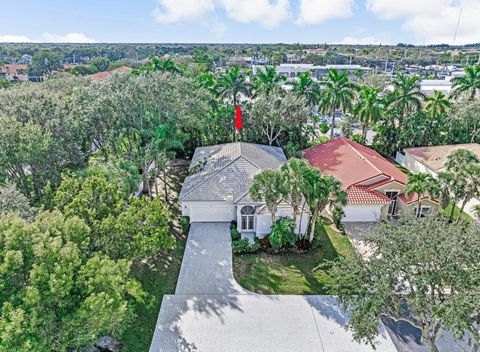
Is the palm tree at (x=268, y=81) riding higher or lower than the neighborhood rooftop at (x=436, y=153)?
higher

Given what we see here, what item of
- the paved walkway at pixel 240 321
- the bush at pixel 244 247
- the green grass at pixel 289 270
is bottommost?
the paved walkway at pixel 240 321

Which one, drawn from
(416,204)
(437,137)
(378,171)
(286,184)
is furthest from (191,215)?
(437,137)

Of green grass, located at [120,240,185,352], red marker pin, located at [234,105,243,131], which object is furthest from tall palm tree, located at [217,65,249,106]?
green grass, located at [120,240,185,352]

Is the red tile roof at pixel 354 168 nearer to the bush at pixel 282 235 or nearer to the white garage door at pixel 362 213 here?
the white garage door at pixel 362 213

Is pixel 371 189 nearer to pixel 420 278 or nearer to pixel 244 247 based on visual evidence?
pixel 244 247

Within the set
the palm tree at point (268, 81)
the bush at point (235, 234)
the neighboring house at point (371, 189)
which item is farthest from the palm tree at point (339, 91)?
the bush at point (235, 234)
